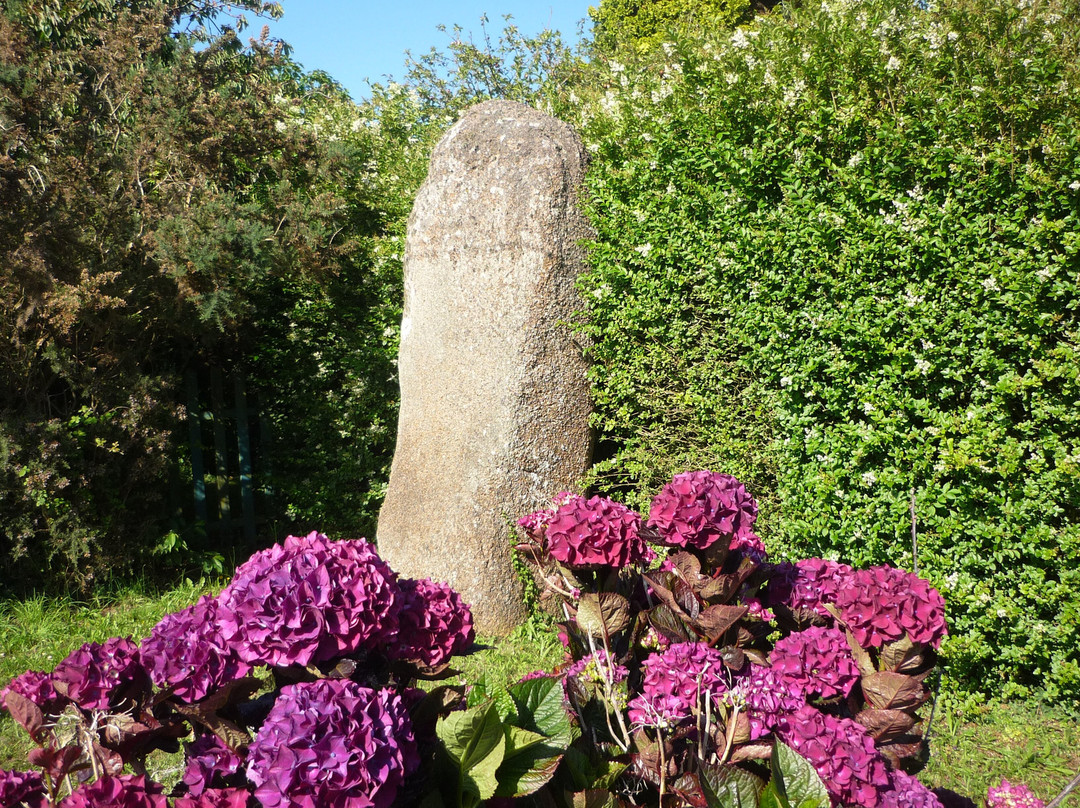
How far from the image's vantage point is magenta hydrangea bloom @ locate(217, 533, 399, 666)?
4.03 feet

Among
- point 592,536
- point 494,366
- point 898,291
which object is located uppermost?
point 898,291

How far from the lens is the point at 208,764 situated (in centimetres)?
118

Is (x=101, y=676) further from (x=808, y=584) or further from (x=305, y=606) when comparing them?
(x=808, y=584)

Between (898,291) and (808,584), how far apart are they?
5.98 ft

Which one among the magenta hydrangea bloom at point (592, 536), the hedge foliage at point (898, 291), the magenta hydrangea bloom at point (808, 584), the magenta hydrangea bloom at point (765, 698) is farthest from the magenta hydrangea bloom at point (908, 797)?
the hedge foliage at point (898, 291)

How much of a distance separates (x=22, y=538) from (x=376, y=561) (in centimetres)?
396

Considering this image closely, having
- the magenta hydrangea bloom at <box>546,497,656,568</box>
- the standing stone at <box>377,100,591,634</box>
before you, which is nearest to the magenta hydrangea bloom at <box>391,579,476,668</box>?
the magenta hydrangea bloom at <box>546,497,656,568</box>

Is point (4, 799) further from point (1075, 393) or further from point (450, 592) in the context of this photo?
point (1075, 393)

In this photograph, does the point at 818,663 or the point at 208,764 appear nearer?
the point at 208,764

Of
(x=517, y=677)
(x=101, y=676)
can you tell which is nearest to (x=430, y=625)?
(x=101, y=676)

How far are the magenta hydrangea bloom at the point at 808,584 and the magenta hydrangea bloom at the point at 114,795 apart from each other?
1304 millimetres

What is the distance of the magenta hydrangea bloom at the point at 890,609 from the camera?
151cm

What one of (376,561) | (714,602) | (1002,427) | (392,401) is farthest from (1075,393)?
(392,401)

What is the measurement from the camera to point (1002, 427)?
294 centimetres
